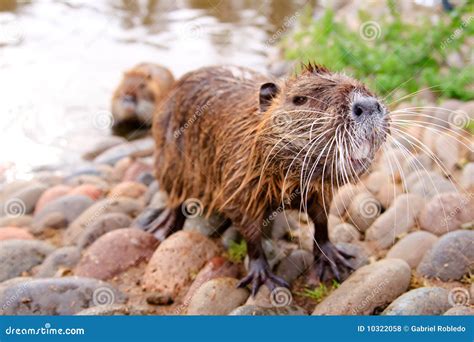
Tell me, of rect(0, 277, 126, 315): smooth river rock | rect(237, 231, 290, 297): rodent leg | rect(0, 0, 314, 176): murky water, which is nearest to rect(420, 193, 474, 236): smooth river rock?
rect(237, 231, 290, 297): rodent leg

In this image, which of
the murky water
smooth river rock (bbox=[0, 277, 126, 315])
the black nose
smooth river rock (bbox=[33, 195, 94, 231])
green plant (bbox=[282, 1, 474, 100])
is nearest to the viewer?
the black nose

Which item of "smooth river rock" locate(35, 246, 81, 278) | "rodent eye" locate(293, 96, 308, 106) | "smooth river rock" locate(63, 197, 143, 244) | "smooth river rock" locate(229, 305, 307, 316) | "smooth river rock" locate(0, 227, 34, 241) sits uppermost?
"rodent eye" locate(293, 96, 308, 106)

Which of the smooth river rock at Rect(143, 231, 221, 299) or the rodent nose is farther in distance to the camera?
the rodent nose

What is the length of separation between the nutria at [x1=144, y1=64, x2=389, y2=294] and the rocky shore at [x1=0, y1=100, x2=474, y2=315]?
218mm

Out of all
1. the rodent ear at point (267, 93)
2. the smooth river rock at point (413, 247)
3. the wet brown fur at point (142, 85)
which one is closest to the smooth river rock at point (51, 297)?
the rodent ear at point (267, 93)

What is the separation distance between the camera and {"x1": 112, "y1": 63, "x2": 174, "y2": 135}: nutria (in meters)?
8.16

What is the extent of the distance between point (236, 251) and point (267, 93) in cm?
128

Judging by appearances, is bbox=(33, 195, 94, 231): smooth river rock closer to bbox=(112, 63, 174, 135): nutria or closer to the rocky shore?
the rocky shore

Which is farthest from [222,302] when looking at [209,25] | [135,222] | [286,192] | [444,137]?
[209,25]

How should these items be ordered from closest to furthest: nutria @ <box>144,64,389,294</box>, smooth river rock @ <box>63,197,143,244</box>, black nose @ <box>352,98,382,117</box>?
black nose @ <box>352,98,382,117</box>
nutria @ <box>144,64,389,294</box>
smooth river rock @ <box>63,197,143,244</box>

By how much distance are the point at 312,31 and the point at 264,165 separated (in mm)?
4400

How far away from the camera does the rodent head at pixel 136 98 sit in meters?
8.17

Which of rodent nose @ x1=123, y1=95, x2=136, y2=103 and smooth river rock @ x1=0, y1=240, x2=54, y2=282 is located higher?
rodent nose @ x1=123, y1=95, x2=136, y2=103

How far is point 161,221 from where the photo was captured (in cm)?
541
